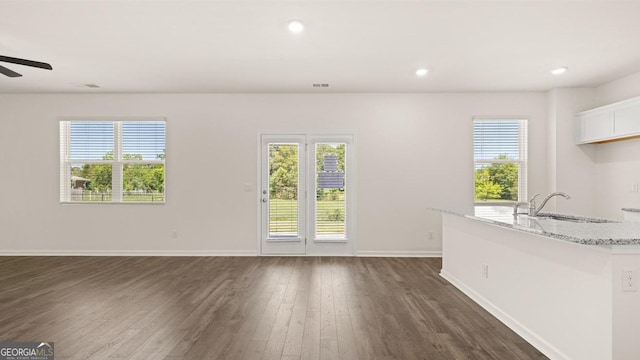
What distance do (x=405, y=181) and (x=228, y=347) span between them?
405cm

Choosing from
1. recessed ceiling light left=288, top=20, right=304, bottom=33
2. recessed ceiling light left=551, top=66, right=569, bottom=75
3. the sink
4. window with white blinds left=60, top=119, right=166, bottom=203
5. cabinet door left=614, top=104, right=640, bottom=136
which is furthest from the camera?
window with white blinds left=60, top=119, right=166, bottom=203

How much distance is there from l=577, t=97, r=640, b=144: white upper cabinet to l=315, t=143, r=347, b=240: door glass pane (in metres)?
3.67

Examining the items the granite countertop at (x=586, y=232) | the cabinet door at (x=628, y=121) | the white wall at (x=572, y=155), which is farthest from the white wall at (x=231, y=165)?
the granite countertop at (x=586, y=232)

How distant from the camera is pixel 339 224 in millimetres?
5859

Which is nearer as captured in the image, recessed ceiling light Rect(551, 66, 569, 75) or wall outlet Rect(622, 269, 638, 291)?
wall outlet Rect(622, 269, 638, 291)

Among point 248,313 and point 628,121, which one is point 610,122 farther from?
point 248,313

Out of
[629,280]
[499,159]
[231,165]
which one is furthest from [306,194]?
[629,280]

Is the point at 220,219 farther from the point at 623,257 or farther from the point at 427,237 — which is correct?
the point at 623,257

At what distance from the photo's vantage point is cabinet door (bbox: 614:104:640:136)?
4.39 m

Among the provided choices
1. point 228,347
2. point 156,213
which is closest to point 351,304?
point 228,347

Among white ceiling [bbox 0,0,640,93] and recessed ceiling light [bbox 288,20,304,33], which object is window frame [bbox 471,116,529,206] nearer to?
white ceiling [bbox 0,0,640,93]

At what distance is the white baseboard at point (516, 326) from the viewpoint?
2.45m

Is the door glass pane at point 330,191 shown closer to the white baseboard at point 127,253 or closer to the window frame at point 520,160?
the white baseboard at point 127,253

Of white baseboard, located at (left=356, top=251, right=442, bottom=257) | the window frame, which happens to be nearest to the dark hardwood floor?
white baseboard, located at (left=356, top=251, right=442, bottom=257)
